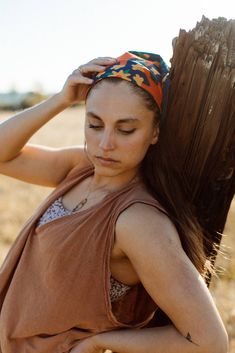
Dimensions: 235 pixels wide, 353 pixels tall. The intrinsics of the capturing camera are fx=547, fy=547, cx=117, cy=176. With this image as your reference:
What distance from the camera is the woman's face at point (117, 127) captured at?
2.21 metres

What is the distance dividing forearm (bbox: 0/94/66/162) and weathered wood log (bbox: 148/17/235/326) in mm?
622

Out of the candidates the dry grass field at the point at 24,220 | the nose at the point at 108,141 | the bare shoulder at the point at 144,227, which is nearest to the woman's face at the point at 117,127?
the nose at the point at 108,141

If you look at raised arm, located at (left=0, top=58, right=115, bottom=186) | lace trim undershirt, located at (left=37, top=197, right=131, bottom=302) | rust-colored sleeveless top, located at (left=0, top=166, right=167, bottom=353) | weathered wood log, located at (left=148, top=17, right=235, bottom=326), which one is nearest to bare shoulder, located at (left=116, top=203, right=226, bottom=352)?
rust-colored sleeveless top, located at (left=0, top=166, right=167, bottom=353)

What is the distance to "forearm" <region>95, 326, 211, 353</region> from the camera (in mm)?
2039

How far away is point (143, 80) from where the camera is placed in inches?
88.1

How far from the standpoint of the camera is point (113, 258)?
2.21m

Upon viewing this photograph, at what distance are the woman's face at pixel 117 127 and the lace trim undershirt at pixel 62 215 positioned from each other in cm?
28

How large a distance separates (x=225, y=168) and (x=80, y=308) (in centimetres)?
84

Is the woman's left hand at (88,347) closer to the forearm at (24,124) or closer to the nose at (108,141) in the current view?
the nose at (108,141)

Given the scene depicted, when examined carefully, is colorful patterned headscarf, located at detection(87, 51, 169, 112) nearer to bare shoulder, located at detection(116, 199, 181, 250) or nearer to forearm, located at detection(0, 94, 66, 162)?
forearm, located at detection(0, 94, 66, 162)

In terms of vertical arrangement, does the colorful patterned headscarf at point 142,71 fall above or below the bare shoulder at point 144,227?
above

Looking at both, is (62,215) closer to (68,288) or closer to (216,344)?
(68,288)

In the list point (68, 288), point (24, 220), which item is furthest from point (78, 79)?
point (24, 220)

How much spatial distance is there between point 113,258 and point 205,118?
0.69m
